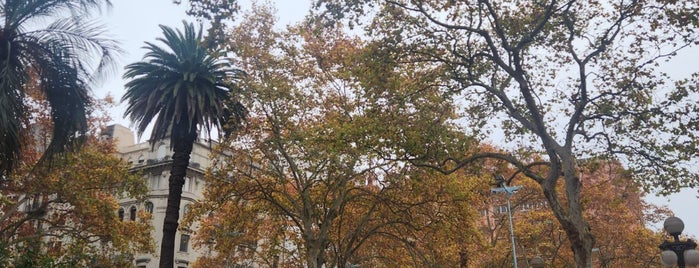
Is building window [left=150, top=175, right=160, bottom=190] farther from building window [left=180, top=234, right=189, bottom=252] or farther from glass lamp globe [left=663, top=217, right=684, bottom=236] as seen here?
glass lamp globe [left=663, top=217, right=684, bottom=236]

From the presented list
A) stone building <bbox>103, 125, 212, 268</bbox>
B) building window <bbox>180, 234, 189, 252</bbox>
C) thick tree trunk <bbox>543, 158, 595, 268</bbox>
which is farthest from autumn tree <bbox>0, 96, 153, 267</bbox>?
building window <bbox>180, 234, 189, 252</bbox>

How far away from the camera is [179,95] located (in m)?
20.0

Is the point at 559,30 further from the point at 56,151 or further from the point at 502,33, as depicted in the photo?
the point at 56,151

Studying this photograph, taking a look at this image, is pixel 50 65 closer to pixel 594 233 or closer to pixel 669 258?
pixel 669 258

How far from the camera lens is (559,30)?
50.0ft

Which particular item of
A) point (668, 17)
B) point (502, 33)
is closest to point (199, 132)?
point (502, 33)

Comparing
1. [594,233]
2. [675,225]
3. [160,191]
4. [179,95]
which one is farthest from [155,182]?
[675,225]

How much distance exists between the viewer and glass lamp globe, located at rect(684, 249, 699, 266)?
1146cm

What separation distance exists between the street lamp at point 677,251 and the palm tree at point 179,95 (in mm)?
14477

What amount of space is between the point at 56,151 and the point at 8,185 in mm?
13908

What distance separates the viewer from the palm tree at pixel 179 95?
20000mm

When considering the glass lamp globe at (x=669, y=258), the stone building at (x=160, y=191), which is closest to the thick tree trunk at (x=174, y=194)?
the glass lamp globe at (x=669, y=258)

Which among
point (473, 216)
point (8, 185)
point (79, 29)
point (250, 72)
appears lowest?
point (473, 216)

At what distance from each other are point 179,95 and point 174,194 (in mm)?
3486
